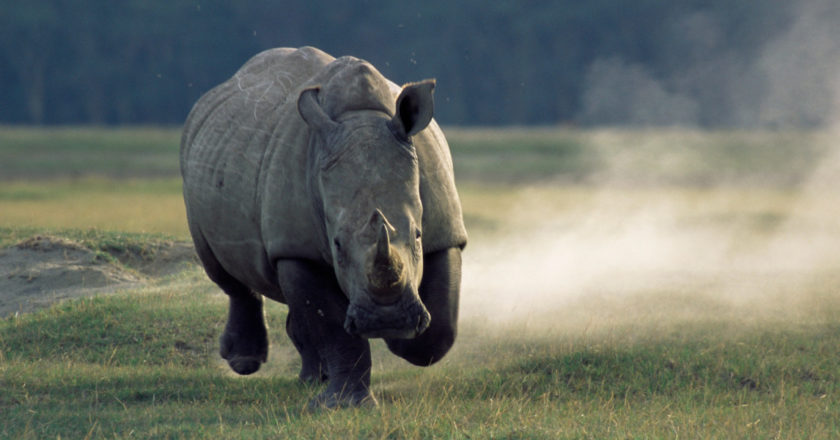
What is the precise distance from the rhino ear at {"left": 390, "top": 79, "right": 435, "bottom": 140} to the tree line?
139ft

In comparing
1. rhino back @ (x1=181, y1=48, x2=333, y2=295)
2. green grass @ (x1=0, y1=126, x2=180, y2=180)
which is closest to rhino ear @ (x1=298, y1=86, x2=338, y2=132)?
rhino back @ (x1=181, y1=48, x2=333, y2=295)

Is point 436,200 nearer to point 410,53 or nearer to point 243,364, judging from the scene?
point 243,364

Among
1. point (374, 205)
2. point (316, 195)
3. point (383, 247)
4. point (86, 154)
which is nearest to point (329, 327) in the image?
point (316, 195)

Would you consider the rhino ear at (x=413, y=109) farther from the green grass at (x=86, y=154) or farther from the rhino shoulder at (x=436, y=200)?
the green grass at (x=86, y=154)

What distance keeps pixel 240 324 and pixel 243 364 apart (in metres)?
0.32

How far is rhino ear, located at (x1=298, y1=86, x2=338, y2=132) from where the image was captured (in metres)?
5.84

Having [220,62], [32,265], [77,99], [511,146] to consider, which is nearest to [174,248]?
[32,265]

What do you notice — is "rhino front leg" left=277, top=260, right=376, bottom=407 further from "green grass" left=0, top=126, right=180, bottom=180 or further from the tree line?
the tree line

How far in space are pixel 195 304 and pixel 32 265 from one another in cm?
248

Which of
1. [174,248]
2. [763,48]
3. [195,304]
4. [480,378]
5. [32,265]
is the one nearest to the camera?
[480,378]

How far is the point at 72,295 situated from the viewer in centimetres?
1034

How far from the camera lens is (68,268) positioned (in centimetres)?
1105

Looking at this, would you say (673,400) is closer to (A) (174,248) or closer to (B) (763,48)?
(A) (174,248)

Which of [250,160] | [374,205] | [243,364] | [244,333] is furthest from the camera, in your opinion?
[244,333]
